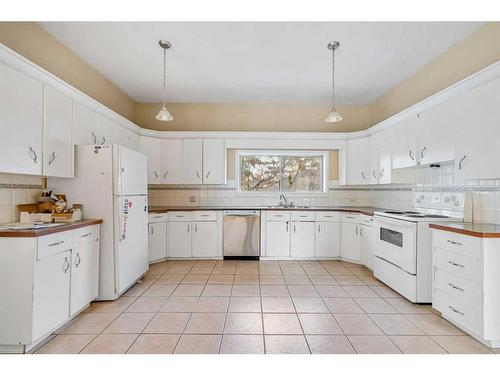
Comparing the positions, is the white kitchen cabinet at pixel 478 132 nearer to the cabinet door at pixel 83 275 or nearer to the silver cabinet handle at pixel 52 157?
the cabinet door at pixel 83 275

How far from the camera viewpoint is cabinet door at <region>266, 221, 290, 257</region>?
4.56 meters

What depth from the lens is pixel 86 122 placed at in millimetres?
3123

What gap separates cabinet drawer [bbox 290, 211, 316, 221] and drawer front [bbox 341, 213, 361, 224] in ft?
1.60

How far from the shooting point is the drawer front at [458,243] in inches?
84.4

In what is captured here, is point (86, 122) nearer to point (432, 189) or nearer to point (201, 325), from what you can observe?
point (201, 325)

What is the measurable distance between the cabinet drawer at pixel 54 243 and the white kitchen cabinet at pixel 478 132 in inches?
143

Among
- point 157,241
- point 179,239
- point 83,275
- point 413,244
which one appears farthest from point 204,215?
point 413,244

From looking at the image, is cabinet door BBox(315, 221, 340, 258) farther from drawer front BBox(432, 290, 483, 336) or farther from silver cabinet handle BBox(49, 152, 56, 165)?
silver cabinet handle BBox(49, 152, 56, 165)

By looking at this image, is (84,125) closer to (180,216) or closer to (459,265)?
(180,216)

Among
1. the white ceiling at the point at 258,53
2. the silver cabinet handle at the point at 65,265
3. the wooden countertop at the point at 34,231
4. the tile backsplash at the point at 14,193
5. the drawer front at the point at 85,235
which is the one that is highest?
the white ceiling at the point at 258,53

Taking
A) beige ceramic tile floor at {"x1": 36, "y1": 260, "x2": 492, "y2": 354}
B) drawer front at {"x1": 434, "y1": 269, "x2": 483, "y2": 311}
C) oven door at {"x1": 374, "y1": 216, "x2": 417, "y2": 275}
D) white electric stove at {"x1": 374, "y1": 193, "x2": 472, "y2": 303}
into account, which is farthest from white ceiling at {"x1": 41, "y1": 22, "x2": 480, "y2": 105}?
beige ceramic tile floor at {"x1": 36, "y1": 260, "x2": 492, "y2": 354}

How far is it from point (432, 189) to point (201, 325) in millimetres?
3188

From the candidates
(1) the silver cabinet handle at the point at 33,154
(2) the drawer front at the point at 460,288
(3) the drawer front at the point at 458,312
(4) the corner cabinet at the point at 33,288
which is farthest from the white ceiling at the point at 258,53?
(3) the drawer front at the point at 458,312

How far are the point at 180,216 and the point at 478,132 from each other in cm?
393
